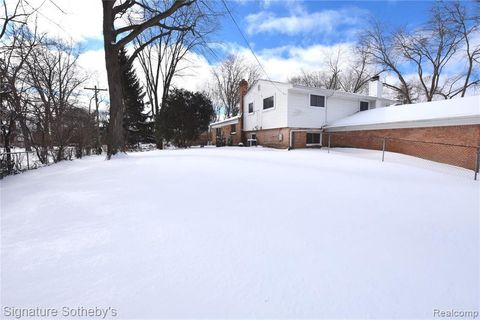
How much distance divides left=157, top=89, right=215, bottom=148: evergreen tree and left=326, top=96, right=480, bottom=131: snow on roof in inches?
393

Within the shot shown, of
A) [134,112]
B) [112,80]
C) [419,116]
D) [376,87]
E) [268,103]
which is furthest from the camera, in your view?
[134,112]

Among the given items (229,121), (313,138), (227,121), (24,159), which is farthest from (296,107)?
(24,159)

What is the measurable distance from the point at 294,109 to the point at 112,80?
1111 cm

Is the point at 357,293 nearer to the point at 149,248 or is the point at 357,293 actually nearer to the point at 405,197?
the point at 149,248

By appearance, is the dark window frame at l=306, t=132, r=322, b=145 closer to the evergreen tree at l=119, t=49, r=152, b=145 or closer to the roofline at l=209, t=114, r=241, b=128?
the roofline at l=209, t=114, r=241, b=128

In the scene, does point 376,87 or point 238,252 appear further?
point 376,87

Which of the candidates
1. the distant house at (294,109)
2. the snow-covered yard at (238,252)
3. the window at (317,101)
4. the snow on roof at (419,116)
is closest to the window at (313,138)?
the distant house at (294,109)

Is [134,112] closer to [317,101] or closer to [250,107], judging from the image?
[250,107]

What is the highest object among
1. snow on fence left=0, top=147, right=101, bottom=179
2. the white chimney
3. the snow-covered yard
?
the white chimney

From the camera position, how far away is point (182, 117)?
19.1 m

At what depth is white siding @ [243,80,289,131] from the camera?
55.8 ft

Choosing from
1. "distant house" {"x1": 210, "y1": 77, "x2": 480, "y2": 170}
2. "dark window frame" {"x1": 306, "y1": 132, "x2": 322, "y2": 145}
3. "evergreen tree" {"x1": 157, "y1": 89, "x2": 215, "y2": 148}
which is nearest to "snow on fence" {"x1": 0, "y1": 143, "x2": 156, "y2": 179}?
"evergreen tree" {"x1": 157, "y1": 89, "x2": 215, "y2": 148}

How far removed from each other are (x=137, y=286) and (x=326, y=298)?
1.48 metres

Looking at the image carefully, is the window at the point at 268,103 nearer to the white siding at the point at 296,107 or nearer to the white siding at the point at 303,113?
the white siding at the point at 296,107
